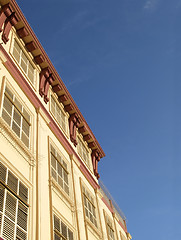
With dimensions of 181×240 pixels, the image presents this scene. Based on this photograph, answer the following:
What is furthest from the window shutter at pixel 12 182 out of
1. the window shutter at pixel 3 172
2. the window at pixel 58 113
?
the window at pixel 58 113

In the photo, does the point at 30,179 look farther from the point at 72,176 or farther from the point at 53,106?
the point at 53,106

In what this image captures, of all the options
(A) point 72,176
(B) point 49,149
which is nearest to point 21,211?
(B) point 49,149

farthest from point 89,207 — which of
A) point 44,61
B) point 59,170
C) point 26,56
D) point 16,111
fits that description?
point 26,56

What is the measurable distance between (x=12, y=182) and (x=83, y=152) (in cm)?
1105

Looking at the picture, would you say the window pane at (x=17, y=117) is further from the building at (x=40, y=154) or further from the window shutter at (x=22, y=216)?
the window shutter at (x=22, y=216)

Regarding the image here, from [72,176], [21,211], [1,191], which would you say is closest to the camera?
[1,191]

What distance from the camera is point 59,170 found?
1487 cm

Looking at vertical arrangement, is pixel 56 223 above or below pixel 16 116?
below

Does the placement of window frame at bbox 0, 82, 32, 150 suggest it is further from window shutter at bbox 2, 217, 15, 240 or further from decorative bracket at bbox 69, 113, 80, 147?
decorative bracket at bbox 69, 113, 80, 147

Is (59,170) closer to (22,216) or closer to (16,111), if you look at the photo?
(16,111)

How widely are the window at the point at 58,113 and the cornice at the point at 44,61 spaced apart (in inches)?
28.5

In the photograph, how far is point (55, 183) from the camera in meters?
13.3

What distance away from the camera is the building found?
10.3 m

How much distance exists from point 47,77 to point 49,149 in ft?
16.7
